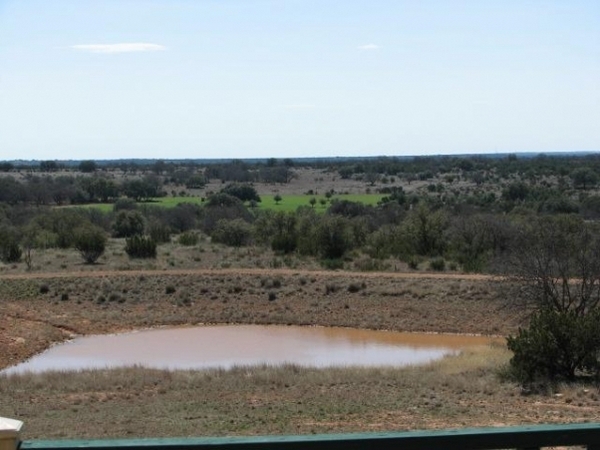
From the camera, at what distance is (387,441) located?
3240 mm

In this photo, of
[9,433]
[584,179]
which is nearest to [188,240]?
[9,433]

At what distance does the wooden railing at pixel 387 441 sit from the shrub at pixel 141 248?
161 feet

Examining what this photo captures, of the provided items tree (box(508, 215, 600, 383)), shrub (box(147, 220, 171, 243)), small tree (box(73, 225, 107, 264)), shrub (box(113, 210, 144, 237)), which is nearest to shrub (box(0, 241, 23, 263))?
small tree (box(73, 225, 107, 264))

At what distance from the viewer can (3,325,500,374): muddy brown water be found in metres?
28.5

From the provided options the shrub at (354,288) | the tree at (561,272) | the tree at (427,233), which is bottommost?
the shrub at (354,288)

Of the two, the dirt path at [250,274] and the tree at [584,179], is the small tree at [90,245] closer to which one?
the dirt path at [250,274]

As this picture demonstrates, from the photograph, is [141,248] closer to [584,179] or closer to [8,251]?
[8,251]

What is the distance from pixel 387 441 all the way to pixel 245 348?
28.8m

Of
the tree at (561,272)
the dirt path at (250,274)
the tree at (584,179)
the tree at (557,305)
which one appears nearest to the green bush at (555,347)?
the tree at (557,305)

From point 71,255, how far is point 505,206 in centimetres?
4066

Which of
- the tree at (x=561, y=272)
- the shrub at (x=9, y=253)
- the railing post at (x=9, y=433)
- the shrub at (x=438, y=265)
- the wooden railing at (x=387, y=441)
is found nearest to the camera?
the railing post at (x=9, y=433)

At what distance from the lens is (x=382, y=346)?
1278 inches

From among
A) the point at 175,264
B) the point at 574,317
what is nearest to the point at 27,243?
the point at 175,264

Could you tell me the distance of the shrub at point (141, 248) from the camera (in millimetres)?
51625
